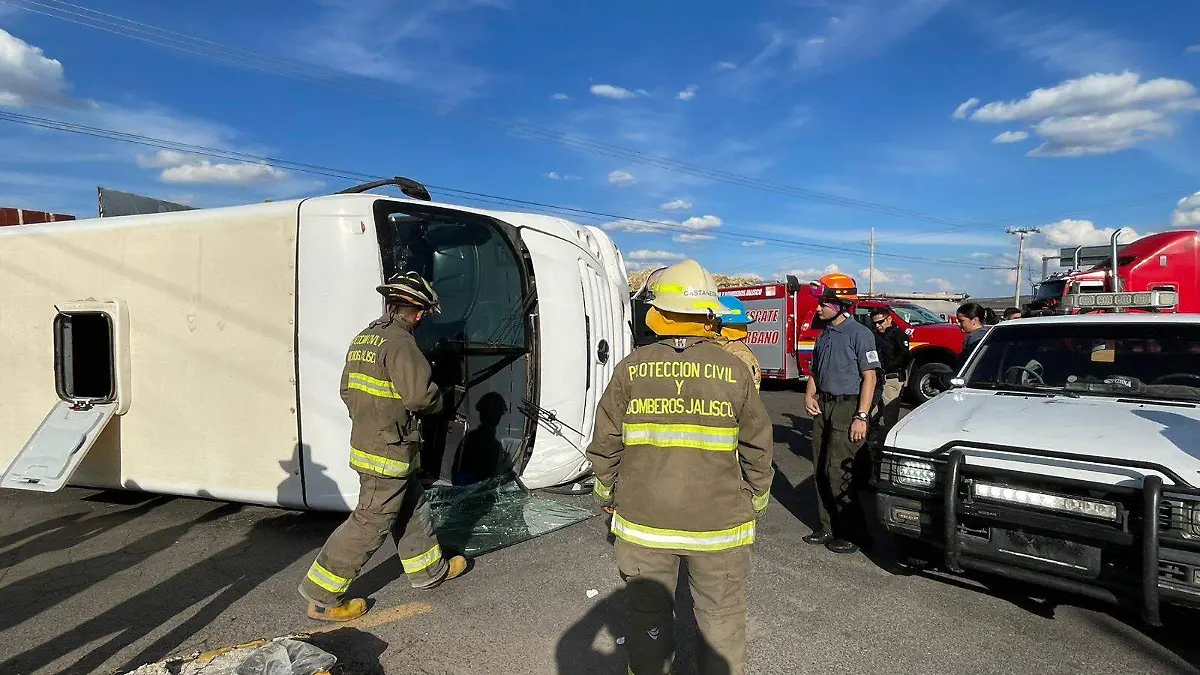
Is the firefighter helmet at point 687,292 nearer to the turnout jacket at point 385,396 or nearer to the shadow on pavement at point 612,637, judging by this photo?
the shadow on pavement at point 612,637

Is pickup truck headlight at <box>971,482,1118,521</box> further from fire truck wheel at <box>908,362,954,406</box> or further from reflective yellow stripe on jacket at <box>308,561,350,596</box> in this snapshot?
fire truck wheel at <box>908,362,954,406</box>

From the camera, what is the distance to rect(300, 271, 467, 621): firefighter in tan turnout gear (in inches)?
144

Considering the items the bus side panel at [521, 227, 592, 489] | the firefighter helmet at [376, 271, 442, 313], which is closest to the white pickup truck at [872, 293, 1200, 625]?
the bus side panel at [521, 227, 592, 489]

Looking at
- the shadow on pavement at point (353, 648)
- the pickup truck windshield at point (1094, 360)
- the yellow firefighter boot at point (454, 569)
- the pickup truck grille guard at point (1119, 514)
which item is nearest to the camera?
the pickup truck grille guard at point (1119, 514)

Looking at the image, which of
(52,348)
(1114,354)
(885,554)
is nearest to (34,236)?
(52,348)

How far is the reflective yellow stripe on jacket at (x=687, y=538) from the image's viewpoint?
2484 millimetres

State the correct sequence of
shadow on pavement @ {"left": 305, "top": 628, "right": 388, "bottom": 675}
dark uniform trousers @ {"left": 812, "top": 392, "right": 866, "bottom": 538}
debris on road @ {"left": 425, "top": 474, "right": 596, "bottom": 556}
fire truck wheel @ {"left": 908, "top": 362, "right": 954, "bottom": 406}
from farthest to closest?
1. fire truck wheel @ {"left": 908, "top": 362, "right": 954, "bottom": 406}
2. debris on road @ {"left": 425, "top": 474, "right": 596, "bottom": 556}
3. dark uniform trousers @ {"left": 812, "top": 392, "right": 866, "bottom": 538}
4. shadow on pavement @ {"left": 305, "top": 628, "right": 388, "bottom": 675}

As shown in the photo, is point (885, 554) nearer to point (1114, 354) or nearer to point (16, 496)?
point (1114, 354)

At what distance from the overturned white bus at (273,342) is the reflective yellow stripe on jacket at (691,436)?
105 inches

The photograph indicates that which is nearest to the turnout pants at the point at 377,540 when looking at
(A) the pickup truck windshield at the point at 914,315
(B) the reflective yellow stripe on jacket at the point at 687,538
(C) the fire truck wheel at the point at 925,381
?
(B) the reflective yellow stripe on jacket at the point at 687,538

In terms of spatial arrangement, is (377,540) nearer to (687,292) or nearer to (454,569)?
(454,569)

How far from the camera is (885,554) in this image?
4.73m

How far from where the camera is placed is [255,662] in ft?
9.41

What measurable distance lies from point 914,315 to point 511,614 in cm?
1205
